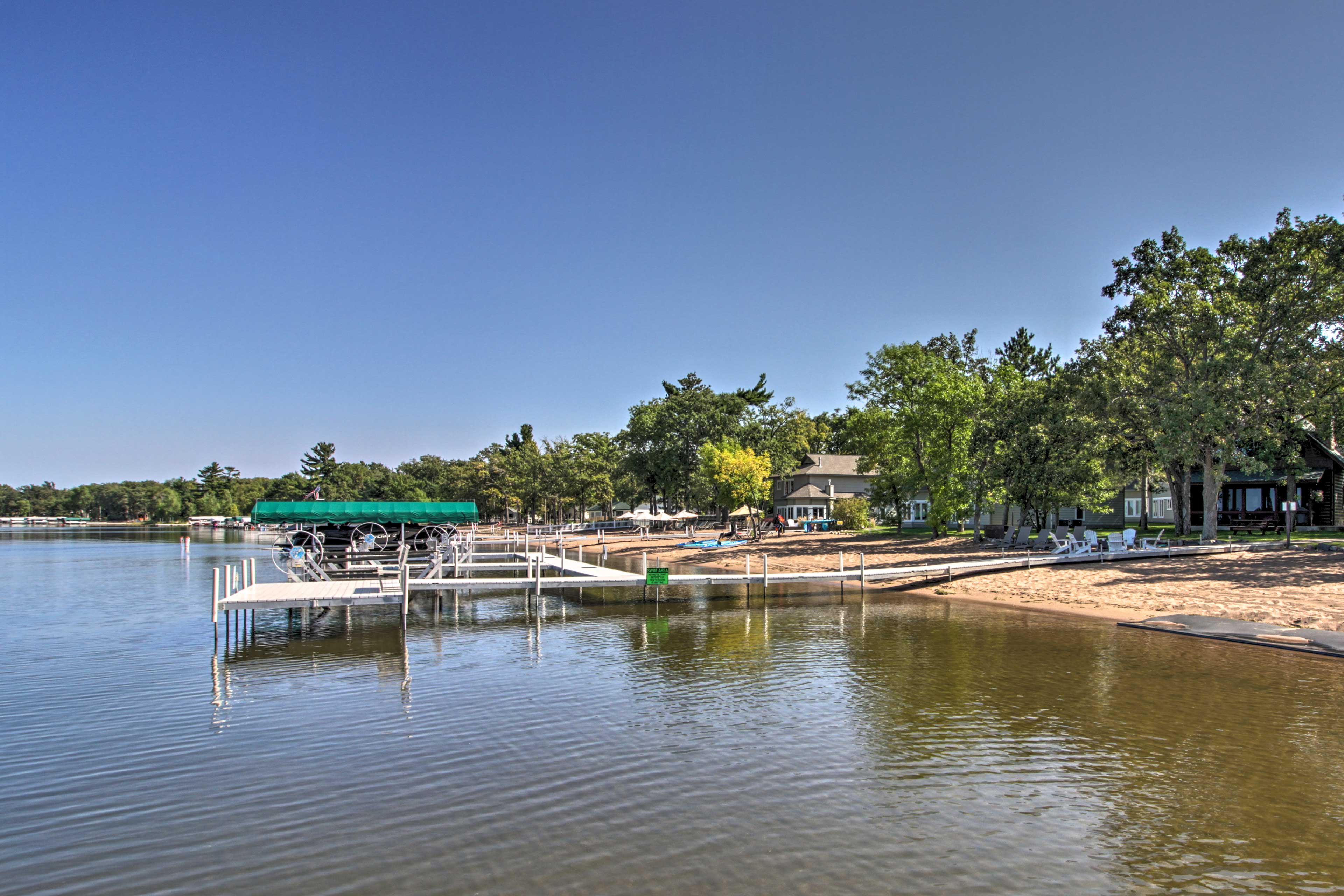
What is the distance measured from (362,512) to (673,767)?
20813 millimetres

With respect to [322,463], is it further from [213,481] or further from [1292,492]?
[1292,492]

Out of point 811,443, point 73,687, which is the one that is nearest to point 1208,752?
point 73,687

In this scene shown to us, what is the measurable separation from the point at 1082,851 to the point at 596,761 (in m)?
5.97

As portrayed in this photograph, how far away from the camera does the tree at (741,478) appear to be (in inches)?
2501

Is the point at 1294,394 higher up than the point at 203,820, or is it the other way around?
the point at 1294,394

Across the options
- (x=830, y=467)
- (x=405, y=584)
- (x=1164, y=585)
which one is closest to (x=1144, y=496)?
(x=1164, y=585)

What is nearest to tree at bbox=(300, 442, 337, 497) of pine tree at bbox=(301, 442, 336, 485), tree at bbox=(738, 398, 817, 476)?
pine tree at bbox=(301, 442, 336, 485)

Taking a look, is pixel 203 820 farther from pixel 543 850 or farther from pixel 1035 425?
pixel 1035 425

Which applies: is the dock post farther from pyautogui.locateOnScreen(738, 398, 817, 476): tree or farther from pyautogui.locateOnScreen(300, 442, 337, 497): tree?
→ pyautogui.locateOnScreen(300, 442, 337, 497): tree

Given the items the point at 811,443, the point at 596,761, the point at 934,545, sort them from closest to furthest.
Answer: the point at 596,761, the point at 934,545, the point at 811,443

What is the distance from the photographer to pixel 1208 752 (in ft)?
37.3

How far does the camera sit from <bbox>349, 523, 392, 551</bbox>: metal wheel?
2753cm

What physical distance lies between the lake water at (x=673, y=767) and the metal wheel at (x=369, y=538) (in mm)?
6781

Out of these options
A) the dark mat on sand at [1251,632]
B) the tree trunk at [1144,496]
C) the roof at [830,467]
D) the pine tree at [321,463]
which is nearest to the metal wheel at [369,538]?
the dark mat on sand at [1251,632]
